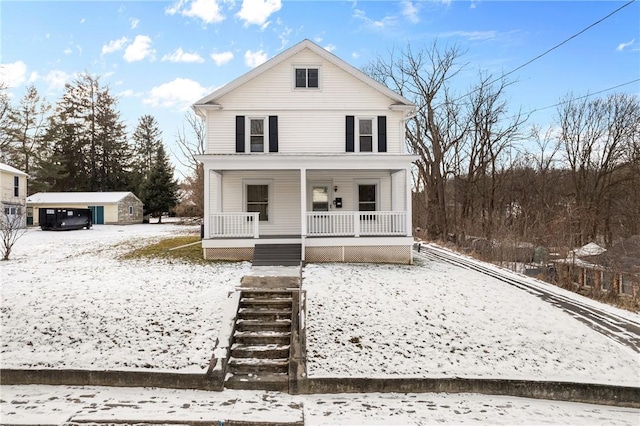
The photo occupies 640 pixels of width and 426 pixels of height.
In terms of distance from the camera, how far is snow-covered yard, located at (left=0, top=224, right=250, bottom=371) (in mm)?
6199

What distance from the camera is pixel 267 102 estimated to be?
44.1 feet

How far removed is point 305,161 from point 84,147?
4165 cm

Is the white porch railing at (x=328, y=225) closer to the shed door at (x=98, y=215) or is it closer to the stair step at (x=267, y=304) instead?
the stair step at (x=267, y=304)

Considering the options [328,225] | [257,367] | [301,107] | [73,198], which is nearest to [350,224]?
[328,225]

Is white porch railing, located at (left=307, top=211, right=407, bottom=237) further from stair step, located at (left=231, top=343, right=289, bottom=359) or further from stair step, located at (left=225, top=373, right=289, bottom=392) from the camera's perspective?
stair step, located at (left=225, top=373, right=289, bottom=392)

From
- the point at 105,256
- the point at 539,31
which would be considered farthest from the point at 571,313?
Answer: the point at 105,256

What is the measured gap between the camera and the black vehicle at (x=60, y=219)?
22.7 m

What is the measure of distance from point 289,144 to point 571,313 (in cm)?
1082

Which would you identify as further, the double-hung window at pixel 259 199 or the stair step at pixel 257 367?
the double-hung window at pixel 259 199

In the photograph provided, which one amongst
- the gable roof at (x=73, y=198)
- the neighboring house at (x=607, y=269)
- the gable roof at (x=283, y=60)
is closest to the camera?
the neighboring house at (x=607, y=269)

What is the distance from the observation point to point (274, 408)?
17.4 ft

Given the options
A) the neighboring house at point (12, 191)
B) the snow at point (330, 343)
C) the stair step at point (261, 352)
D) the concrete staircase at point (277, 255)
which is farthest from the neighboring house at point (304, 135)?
the neighboring house at point (12, 191)

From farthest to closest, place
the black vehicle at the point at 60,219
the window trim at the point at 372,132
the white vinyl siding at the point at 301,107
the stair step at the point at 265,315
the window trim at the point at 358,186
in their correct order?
the black vehicle at the point at 60,219
the window trim at the point at 358,186
the window trim at the point at 372,132
the white vinyl siding at the point at 301,107
the stair step at the point at 265,315

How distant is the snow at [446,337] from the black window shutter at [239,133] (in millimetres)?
6626
